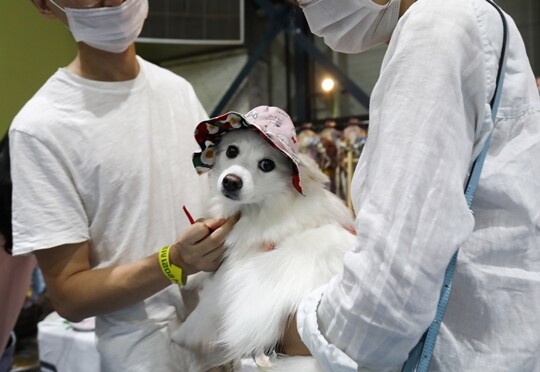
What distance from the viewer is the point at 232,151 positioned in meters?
0.99

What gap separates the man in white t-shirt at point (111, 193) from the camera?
0.96 meters

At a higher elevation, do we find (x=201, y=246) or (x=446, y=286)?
(x=446, y=286)

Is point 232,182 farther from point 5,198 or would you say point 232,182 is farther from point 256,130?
point 5,198

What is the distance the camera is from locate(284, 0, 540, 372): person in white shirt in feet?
1.51

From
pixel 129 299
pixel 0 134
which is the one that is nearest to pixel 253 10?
pixel 0 134

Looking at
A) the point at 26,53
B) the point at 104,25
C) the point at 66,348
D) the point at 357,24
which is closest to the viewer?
the point at 357,24

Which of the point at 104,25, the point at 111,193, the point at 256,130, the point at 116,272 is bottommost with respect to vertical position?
the point at 116,272

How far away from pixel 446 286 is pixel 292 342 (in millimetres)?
313

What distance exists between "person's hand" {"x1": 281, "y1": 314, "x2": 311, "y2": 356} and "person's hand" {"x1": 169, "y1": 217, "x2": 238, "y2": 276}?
25 cm

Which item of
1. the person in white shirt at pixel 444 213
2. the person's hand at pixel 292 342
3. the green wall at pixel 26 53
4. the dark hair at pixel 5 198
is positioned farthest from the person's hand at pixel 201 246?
the green wall at pixel 26 53

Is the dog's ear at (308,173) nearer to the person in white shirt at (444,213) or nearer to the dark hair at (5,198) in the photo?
the person in white shirt at (444,213)

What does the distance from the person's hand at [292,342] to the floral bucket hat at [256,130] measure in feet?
0.97

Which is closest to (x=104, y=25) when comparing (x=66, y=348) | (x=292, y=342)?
(x=292, y=342)

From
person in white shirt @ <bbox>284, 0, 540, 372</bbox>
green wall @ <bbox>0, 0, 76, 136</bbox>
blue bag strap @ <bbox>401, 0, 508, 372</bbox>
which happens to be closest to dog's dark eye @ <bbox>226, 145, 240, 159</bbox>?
→ person in white shirt @ <bbox>284, 0, 540, 372</bbox>
